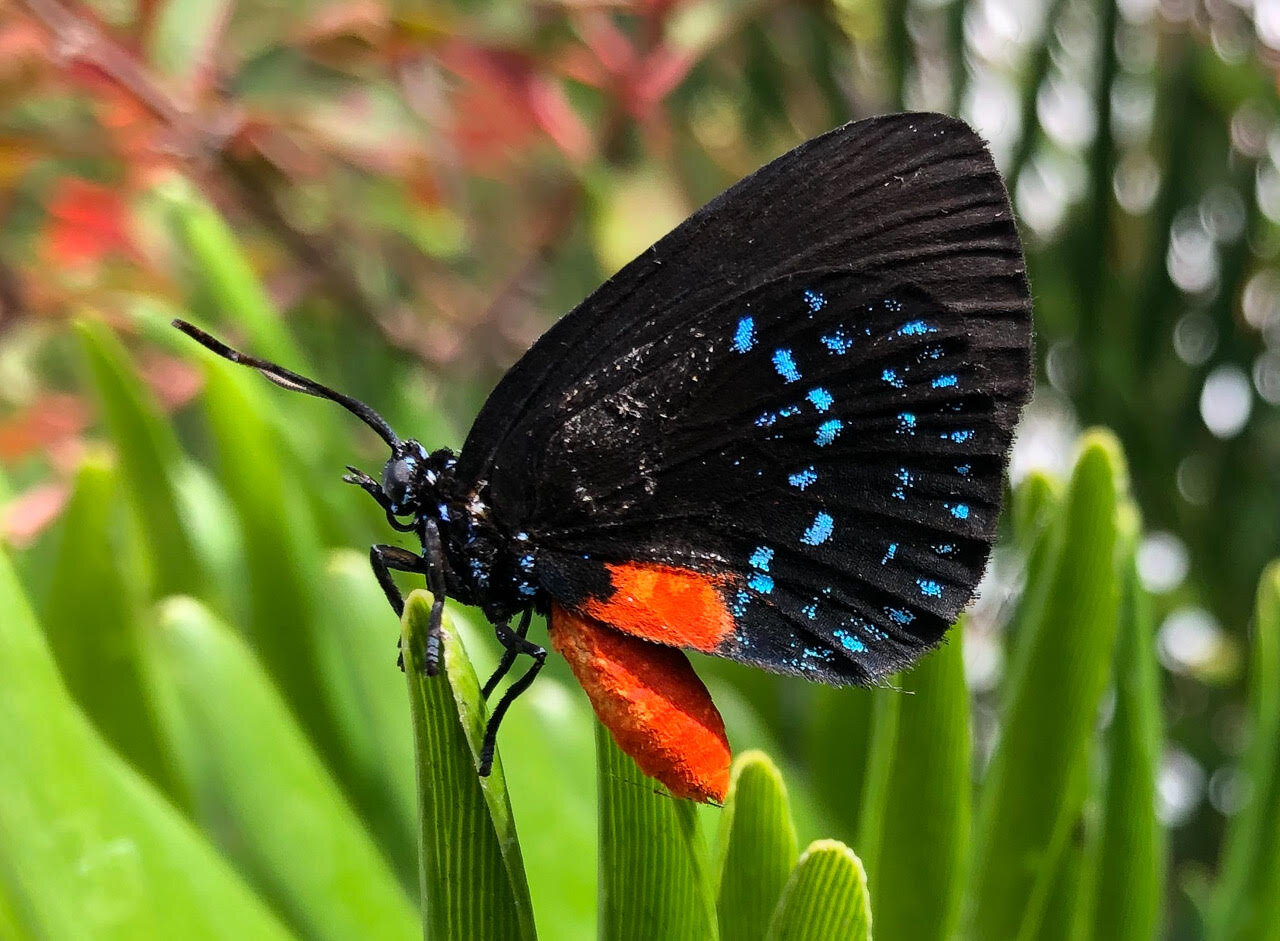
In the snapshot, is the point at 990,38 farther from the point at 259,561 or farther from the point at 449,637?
the point at 449,637

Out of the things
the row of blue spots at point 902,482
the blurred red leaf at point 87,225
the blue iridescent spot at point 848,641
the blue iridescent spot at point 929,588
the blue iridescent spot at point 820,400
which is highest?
the blurred red leaf at point 87,225

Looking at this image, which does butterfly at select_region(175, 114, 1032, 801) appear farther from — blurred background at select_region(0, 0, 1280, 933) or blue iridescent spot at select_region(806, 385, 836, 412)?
blurred background at select_region(0, 0, 1280, 933)

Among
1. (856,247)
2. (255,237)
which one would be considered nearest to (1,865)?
(856,247)

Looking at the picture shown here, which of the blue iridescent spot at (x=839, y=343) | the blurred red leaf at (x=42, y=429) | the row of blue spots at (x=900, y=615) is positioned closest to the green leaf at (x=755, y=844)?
the row of blue spots at (x=900, y=615)

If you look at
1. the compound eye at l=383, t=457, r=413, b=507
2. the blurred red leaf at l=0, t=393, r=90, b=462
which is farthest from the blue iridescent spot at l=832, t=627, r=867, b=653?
the blurred red leaf at l=0, t=393, r=90, b=462

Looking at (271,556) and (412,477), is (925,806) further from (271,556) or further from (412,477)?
(271,556)

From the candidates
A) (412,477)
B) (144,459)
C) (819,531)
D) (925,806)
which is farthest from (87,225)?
(925,806)

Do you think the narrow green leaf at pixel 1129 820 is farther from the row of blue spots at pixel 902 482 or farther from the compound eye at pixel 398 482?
the compound eye at pixel 398 482
